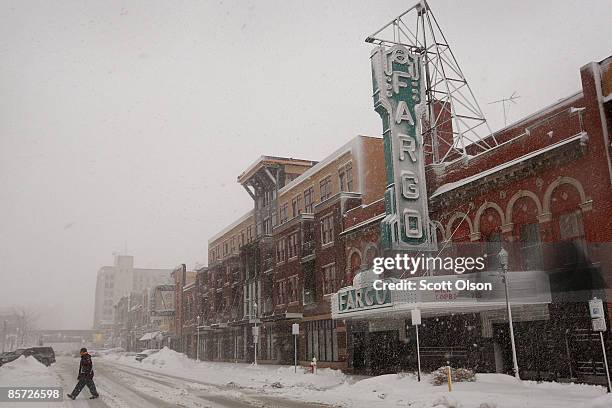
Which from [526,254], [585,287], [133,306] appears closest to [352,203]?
[526,254]

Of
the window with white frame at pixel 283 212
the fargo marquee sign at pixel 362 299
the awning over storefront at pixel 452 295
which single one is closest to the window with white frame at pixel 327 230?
the fargo marquee sign at pixel 362 299

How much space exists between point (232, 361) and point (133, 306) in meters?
85.7

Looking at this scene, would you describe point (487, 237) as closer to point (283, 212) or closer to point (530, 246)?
point (530, 246)

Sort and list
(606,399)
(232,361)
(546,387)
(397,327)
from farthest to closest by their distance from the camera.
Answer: (232,361), (397,327), (546,387), (606,399)

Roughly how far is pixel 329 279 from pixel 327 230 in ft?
11.4

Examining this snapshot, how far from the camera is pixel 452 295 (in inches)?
915

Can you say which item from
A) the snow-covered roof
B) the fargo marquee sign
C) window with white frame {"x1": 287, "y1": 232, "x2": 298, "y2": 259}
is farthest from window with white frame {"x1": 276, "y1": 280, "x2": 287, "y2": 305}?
the snow-covered roof

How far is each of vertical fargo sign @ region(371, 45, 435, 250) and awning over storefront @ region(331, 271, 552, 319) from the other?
2520 mm

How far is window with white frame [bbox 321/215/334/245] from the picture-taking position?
129 ft

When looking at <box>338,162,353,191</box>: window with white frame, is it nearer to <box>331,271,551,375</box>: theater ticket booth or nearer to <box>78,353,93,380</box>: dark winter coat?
<box>331,271,551,375</box>: theater ticket booth

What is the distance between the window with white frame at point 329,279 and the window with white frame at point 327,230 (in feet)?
5.85

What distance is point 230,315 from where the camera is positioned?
60.7 meters

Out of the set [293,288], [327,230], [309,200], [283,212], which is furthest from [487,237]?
[283,212]

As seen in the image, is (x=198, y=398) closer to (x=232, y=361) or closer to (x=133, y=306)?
(x=232, y=361)
